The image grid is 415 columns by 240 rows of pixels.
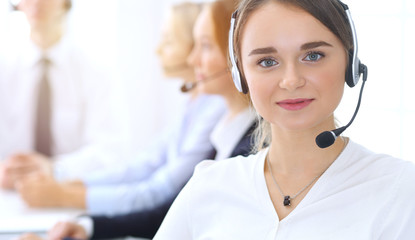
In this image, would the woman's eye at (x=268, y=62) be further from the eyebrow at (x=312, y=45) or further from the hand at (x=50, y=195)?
the hand at (x=50, y=195)

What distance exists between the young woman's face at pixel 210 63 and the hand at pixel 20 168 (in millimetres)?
767

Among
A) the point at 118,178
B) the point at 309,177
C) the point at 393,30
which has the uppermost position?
the point at 393,30

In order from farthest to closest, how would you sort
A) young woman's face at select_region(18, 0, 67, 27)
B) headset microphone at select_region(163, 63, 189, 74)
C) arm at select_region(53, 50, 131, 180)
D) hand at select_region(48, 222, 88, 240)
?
young woman's face at select_region(18, 0, 67, 27), arm at select_region(53, 50, 131, 180), headset microphone at select_region(163, 63, 189, 74), hand at select_region(48, 222, 88, 240)

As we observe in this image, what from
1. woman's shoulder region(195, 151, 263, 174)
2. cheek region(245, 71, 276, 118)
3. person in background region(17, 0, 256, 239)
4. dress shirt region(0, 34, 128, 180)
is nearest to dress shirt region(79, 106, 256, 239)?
person in background region(17, 0, 256, 239)

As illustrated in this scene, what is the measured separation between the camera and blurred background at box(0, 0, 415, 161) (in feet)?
5.20

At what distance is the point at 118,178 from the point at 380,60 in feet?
3.31

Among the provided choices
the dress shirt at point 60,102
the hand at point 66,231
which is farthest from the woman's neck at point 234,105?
the dress shirt at point 60,102

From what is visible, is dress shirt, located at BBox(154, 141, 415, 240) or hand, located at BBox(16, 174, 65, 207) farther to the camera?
hand, located at BBox(16, 174, 65, 207)

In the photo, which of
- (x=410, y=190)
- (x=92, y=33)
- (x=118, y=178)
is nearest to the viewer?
(x=410, y=190)

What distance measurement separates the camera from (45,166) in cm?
206

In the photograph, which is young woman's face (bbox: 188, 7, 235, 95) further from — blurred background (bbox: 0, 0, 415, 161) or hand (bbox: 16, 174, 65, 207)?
hand (bbox: 16, 174, 65, 207)

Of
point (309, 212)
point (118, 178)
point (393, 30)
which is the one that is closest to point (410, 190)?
point (309, 212)

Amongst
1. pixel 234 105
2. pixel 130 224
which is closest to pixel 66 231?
pixel 130 224

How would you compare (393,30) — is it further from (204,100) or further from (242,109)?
(204,100)
